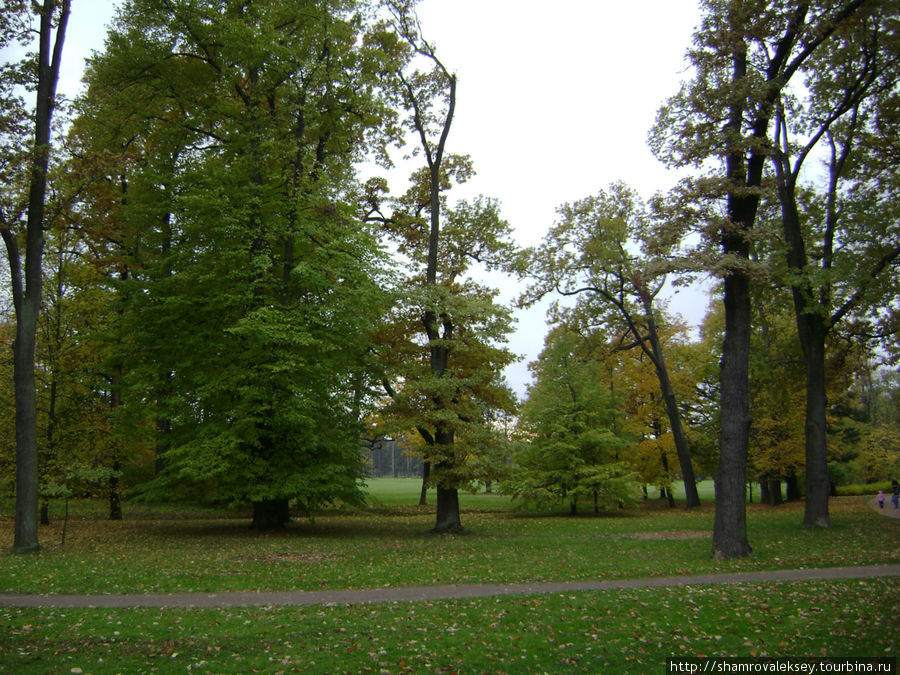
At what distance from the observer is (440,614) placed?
821cm

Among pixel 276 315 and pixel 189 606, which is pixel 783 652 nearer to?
pixel 189 606

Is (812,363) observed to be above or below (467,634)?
above

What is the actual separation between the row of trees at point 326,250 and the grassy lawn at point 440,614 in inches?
101

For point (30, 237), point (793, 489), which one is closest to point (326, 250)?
point (30, 237)

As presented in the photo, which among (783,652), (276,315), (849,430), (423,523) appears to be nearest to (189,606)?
(783,652)

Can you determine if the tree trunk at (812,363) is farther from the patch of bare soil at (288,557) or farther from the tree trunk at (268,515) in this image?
the tree trunk at (268,515)

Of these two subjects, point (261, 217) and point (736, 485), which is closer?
point (736, 485)

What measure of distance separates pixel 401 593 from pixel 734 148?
11632 mm

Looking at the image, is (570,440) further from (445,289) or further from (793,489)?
(793,489)

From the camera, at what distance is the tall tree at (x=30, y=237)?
44.6ft

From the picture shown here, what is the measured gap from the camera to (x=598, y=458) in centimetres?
2855

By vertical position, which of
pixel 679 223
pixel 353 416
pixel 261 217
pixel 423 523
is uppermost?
pixel 261 217

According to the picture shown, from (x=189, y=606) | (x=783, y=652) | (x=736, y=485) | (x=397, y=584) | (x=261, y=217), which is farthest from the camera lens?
(x=261, y=217)

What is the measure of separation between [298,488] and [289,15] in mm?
15434
